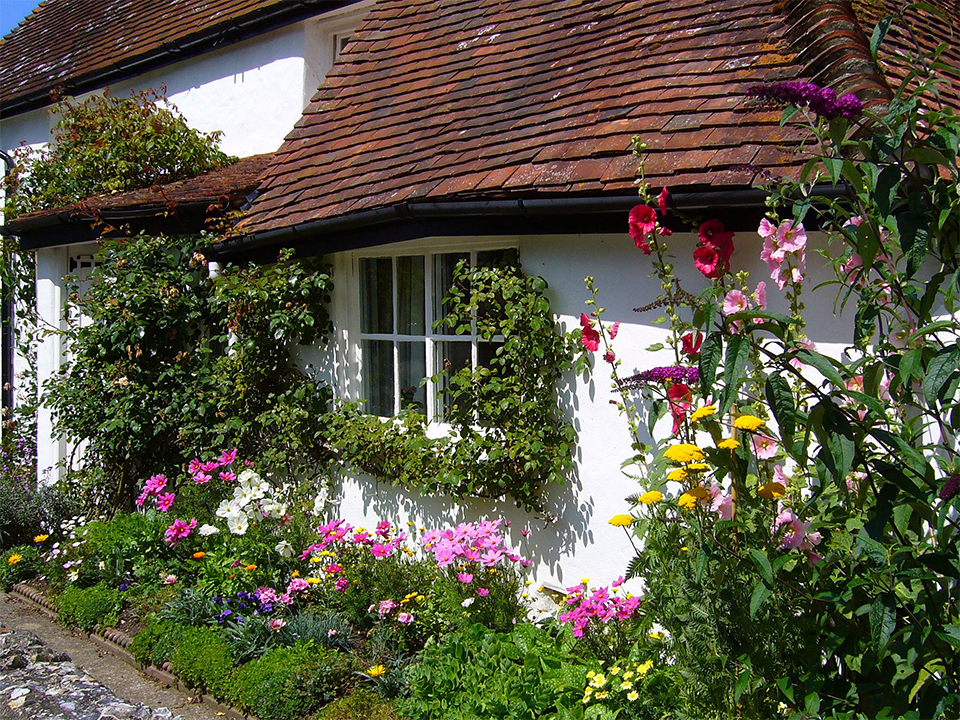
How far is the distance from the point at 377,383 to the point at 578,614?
2.83 meters

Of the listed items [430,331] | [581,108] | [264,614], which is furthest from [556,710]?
[581,108]

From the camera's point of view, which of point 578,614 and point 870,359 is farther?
point 578,614

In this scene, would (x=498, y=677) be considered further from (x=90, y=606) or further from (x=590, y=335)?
(x=90, y=606)

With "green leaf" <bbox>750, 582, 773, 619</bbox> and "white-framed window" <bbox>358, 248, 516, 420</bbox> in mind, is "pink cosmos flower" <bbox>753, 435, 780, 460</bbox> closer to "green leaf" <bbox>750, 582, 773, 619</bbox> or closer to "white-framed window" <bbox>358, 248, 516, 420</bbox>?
"green leaf" <bbox>750, 582, 773, 619</bbox>

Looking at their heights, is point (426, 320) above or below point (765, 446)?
above

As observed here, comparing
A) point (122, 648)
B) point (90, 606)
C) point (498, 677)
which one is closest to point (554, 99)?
point (498, 677)

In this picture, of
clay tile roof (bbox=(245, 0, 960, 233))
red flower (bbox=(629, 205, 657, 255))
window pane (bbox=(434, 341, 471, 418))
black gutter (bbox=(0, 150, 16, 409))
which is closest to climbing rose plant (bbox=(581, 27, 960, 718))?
red flower (bbox=(629, 205, 657, 255))

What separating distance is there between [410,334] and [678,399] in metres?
3.13

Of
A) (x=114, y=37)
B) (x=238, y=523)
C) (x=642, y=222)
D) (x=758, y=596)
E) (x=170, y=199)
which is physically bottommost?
(x=238, y=523)

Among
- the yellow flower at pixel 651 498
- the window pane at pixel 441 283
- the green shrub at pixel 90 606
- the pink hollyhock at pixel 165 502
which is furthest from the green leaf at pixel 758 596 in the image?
the pink hollyhock at pixel 165 502

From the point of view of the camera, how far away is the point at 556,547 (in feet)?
17.3

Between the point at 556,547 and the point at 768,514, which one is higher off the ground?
the point at 768,514

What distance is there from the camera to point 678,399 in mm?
3459

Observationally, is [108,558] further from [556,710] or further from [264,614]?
[556,710]
